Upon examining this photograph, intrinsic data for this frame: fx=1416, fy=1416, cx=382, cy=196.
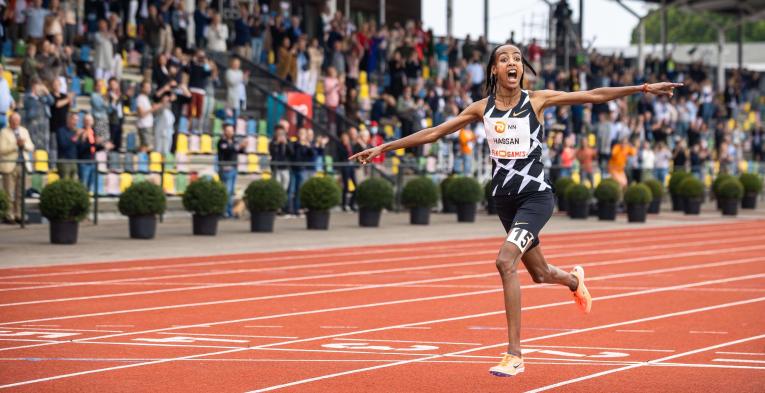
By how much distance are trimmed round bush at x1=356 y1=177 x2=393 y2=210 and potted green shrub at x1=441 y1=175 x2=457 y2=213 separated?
11.0 feet

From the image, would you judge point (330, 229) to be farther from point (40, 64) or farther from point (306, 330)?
point (306, 330)

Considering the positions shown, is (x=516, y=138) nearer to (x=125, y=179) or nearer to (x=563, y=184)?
(x=125, y=179)

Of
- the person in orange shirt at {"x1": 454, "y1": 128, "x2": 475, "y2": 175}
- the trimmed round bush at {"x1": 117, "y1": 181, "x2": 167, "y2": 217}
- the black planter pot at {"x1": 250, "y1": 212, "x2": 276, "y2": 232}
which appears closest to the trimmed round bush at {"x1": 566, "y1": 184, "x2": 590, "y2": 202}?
the person in orange shirt at {"x1": 454, "y1": 128, "x2": 475, "y2": 175}

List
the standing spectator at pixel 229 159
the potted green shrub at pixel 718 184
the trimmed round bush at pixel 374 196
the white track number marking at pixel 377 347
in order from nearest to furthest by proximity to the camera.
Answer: the white track number marking at pixel 377 347
the standing spectator at pixel 229 159
the trimmed round bush at pixel 374 196
the potted green shrub at pixel 718 184

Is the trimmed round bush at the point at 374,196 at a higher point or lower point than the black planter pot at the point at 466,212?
higher

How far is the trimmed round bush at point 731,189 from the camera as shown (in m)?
36.0

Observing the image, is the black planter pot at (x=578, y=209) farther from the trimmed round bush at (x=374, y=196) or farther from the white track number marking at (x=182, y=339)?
the white track number marking at (x=182, y=339)

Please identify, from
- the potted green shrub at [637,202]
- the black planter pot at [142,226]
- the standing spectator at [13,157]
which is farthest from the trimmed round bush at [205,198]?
the potted green shrub at [637,202]

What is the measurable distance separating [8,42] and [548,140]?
56.0 ft

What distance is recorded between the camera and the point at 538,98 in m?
8.99

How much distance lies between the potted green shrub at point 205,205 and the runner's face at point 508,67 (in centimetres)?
1443

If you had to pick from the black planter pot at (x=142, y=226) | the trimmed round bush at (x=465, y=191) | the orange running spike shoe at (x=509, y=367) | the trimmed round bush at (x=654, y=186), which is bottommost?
the orange running spike shoe at (x=509, y=367)

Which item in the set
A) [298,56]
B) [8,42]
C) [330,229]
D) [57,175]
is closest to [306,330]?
[57,175]

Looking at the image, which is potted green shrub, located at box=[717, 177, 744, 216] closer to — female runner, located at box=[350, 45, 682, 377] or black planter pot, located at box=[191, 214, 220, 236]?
black planter pot, located at box=[191, 214, 220, 236]
